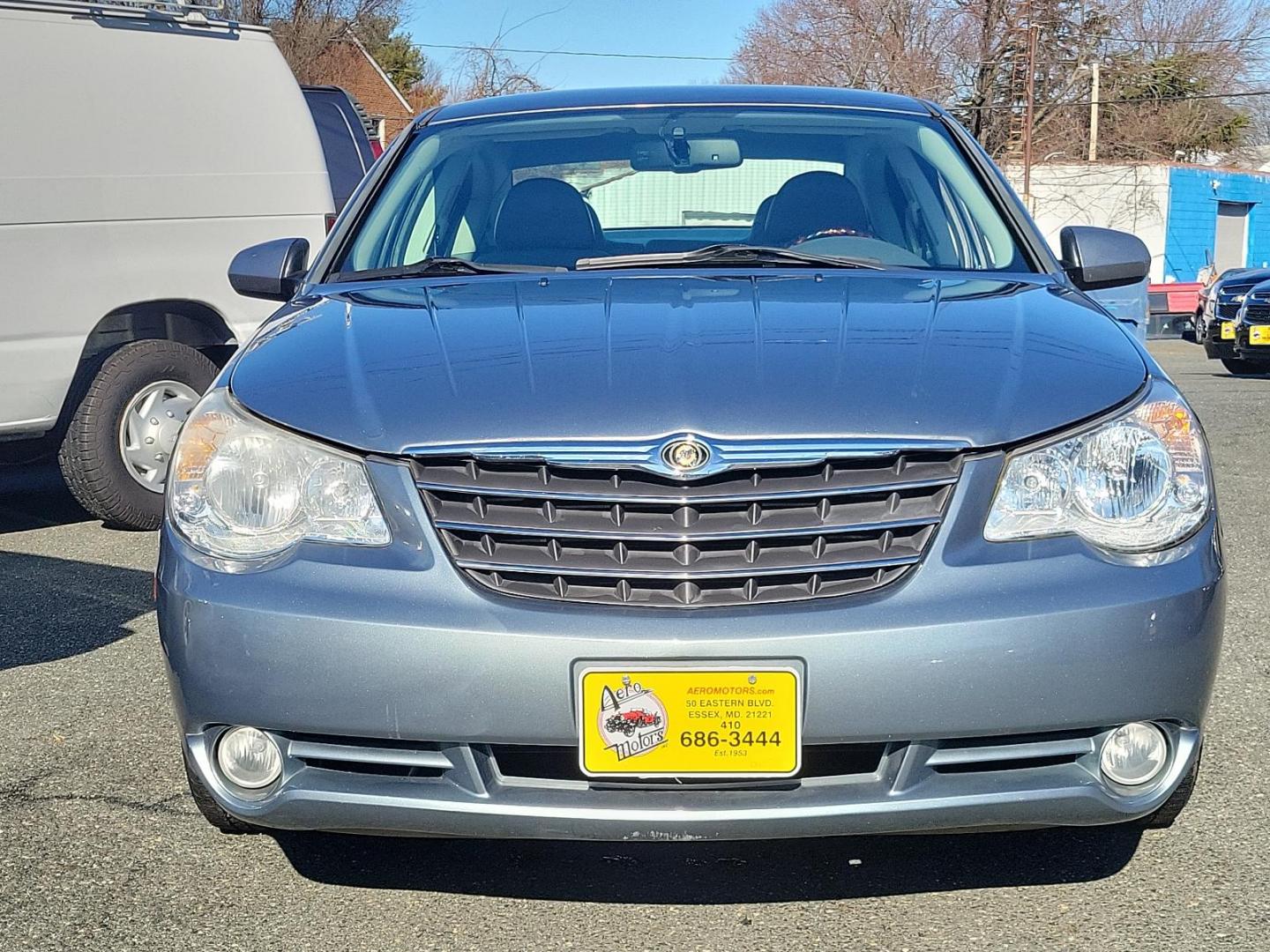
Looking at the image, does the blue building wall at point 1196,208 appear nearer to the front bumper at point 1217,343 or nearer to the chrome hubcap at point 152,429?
the front bumper at point 1217,343

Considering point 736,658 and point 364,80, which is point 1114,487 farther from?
point 364,80

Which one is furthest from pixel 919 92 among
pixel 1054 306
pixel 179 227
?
pixel 1054 306

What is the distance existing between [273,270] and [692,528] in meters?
1.83

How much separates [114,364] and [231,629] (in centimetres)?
416

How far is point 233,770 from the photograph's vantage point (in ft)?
7.86

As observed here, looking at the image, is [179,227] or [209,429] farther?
[179,227]

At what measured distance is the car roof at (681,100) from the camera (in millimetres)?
3984

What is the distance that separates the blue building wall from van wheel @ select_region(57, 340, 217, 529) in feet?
115

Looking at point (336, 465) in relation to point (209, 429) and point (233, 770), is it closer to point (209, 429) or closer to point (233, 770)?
point (209, 429)

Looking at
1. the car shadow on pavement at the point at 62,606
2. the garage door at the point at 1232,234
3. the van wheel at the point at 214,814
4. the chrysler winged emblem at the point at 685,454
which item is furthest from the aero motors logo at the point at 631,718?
the garage door at the point at 1232,234

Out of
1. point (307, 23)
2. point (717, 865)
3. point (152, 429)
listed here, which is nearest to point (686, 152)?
point (717, 865)

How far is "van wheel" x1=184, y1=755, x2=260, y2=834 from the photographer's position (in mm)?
2527

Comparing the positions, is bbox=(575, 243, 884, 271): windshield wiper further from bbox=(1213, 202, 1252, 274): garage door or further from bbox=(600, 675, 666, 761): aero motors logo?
bbox=(1213, 202, 1252, 274): garage door

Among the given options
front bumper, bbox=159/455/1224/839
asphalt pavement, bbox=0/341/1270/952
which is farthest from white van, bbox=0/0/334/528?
front bumper, bbox=159/455/1224/839
